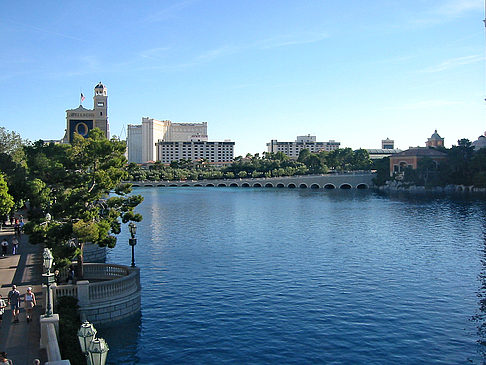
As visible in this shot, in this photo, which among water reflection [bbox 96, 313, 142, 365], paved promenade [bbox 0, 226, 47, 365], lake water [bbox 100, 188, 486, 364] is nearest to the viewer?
paved promenade [bbox 0, 226, 47, 365]

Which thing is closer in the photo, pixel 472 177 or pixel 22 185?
pixel 22 185

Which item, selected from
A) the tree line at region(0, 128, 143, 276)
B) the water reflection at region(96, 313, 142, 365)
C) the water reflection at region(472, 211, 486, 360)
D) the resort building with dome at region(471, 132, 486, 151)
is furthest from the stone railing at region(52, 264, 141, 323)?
the resort building with dome at region(471, 132, 486, 151)

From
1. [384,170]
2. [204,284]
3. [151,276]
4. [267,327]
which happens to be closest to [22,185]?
[151,276]

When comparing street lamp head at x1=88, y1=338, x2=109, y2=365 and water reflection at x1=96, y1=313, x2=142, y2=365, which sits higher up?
street lamp head at x1=88, y1=338, x2=109, y2=365

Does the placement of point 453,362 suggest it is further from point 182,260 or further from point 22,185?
Answer: point 22,185

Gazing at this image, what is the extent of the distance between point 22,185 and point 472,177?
135m

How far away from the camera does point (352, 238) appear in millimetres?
60844

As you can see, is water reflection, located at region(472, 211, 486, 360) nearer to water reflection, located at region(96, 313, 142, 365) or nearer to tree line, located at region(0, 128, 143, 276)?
water reflection, located at region(96, 313, 142, 365)

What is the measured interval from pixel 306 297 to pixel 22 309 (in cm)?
1827

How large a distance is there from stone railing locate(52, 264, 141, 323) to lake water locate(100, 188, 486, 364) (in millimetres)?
897

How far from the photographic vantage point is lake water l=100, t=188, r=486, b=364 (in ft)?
83.7

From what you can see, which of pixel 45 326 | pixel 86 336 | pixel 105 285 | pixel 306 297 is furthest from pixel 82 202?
pixel 86 336

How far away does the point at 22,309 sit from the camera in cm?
2502

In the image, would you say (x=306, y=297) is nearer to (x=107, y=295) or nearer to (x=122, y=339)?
(x=122, y=339)
